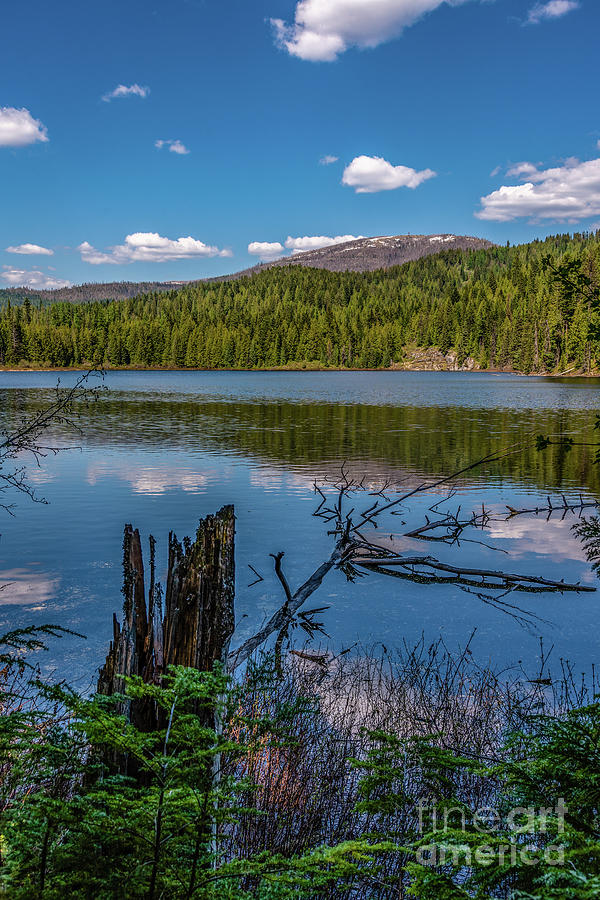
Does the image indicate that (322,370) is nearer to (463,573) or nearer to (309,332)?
(309,332)

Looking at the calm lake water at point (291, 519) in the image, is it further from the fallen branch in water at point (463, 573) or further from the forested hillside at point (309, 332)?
the forested hillside at point (309, 332)

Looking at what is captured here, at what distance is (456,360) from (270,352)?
168ft

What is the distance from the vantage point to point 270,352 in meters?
168

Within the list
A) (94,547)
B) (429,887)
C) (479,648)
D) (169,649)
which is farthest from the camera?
(94,547)

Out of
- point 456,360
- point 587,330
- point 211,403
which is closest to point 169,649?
point 587,330

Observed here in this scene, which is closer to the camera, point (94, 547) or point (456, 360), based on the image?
point (94, 547)

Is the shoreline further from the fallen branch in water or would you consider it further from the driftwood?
the driftwood

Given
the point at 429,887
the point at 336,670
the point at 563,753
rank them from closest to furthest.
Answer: the point at 429,887 < the point at 563,753 < the point at 336,670

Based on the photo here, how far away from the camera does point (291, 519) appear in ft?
48.2

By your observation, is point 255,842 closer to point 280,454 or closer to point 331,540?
point 331,540

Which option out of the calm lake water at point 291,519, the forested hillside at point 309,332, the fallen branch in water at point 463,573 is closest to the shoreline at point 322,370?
the forested hillside at point 309,332

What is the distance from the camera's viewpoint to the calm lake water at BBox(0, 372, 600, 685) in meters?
8.67

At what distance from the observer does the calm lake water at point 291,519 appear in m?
8.67

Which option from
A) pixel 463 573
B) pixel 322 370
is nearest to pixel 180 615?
pixel 463 573
